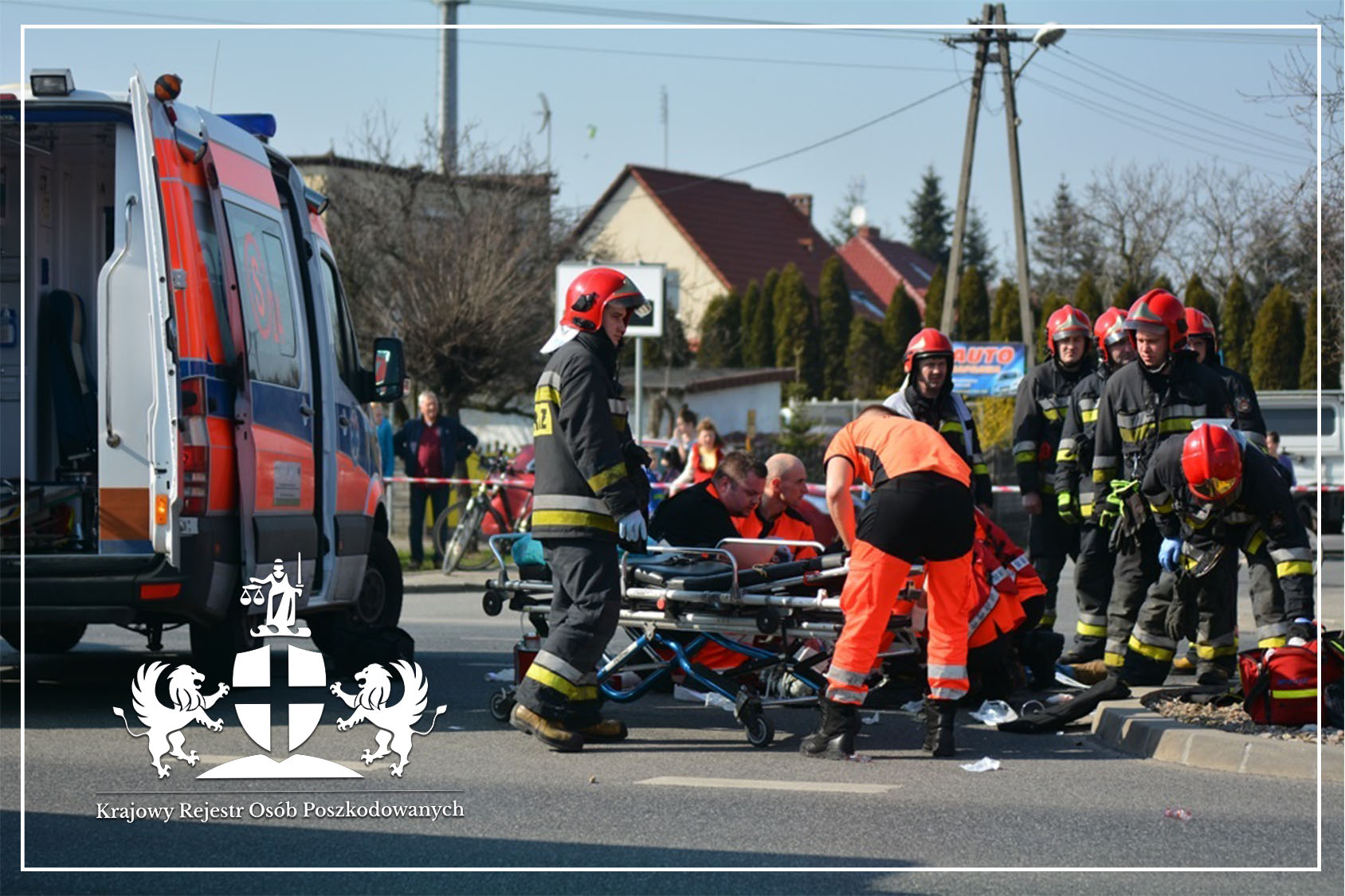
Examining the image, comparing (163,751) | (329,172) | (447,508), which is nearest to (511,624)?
(447,508)

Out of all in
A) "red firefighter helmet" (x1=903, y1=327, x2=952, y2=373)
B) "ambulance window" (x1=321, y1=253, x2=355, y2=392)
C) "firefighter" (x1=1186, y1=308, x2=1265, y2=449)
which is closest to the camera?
"ambulance window" (x1=321, y1=253, x2=355, y2=392)

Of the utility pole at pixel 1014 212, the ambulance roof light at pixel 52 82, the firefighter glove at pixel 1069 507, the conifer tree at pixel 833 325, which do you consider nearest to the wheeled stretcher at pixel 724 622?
the firefighter glove at pixel 1069 507

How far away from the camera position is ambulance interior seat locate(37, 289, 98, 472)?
7.91 meters

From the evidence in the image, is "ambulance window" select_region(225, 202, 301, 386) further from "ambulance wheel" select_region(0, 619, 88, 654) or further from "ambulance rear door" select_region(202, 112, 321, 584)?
"ambulance wheel" select_region(0, 619, 88, 654)


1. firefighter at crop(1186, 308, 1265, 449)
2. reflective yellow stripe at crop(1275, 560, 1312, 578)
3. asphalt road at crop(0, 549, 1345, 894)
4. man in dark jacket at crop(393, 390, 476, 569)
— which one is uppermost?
firefighter at crop(1186, 308, 1265, 449)

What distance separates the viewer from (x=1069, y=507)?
9469 mm

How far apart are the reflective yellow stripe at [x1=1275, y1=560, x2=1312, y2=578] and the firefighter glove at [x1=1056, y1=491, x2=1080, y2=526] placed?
71.3 inches

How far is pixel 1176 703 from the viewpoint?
791 centimetres

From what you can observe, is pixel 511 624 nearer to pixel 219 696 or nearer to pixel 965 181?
pixel 219 696

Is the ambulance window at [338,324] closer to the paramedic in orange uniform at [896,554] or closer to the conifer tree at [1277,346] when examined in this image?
the paramedic in orange uniform at [896,554]

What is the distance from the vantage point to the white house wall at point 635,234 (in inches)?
1102

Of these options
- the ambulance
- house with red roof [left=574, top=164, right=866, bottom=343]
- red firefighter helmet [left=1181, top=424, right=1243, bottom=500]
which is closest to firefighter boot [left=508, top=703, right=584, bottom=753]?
the ambulance

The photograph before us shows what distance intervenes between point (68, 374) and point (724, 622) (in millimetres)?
3210

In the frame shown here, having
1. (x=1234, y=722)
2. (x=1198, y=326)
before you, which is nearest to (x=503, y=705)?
(x=1234, y=722)
